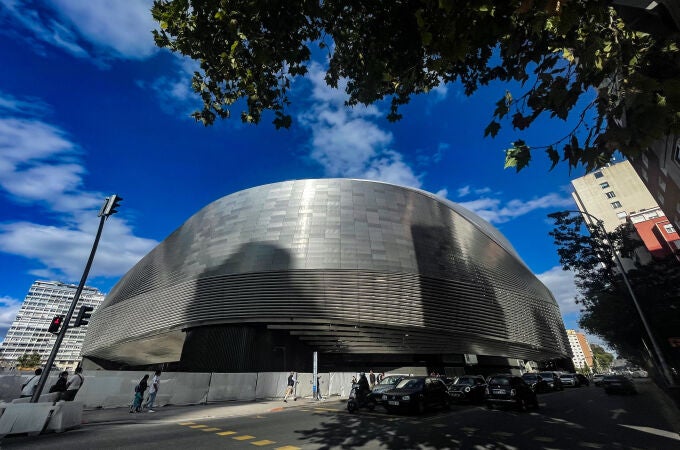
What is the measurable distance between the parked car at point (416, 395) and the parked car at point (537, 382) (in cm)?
1293

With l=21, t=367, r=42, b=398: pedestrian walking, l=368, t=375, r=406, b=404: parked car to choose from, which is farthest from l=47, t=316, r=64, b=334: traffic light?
l=368, t=375, r=406, b=404: parked car

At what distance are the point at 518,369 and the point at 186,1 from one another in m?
51.4

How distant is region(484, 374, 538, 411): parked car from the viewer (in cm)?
1314

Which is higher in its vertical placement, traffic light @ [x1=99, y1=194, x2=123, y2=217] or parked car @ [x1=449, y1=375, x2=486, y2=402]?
traffic light @ [x1=99, y1=194, x2=123, y2=217]

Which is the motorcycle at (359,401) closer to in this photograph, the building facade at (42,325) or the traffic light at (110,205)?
the traffic light at (110,205)

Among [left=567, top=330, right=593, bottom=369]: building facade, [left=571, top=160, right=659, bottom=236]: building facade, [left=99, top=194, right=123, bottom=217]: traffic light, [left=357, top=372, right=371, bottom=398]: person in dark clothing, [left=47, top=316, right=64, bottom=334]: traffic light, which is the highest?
[left=571, top=160, right=659, bottom=236]: building facade

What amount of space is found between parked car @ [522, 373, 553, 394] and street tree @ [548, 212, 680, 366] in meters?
9.34

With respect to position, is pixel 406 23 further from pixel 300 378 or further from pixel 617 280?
pixel 617 280

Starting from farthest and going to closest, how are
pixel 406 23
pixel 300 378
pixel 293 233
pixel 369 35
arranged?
pixel 293 233, pixel 300 378, pixel 369 35, pixel 406 23

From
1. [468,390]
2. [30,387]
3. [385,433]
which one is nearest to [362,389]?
[385,433]

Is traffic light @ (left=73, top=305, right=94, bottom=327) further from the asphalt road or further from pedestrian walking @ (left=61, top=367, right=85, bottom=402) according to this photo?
the asphalt road

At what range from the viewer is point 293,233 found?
32.8 m

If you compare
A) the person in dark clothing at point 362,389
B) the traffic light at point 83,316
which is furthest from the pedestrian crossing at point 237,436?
the person in dark clothing at point 362,389

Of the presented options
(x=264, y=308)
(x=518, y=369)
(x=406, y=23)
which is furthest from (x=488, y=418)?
(x=518, y=369)
